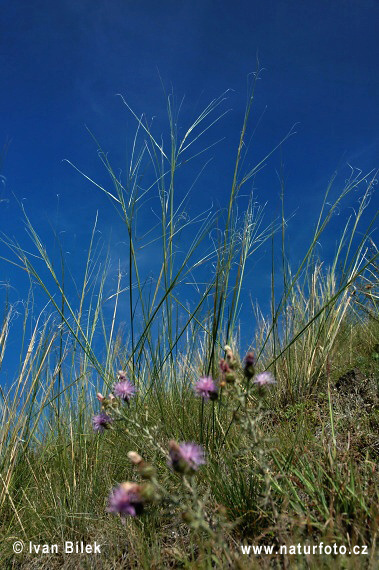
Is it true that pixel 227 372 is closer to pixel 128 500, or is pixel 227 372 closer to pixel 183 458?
pixel 183 458

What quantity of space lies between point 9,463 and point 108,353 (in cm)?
88

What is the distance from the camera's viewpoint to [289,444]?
2.02 m

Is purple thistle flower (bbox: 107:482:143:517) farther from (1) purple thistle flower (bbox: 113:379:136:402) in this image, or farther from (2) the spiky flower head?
(1) purple thistle flower (bbox: 113:379:136:402)

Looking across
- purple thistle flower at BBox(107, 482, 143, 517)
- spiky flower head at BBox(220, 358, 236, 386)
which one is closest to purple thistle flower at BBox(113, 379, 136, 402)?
spiky flower head at BBox(220, 358, 236, 386)

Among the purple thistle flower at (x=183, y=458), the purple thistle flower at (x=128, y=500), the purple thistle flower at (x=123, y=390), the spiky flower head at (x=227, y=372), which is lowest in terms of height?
the purple thistle flower at (x=128, y=500)

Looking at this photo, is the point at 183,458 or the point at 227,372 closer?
the point at 183,458

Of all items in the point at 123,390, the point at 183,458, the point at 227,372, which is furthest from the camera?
the point at 123,390

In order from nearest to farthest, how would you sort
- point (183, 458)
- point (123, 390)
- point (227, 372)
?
point (183, 458) → point (227, 372) → point (123, 390)

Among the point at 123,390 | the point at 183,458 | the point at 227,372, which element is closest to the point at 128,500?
the point at 183,458

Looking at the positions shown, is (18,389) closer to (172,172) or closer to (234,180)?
(172,172)

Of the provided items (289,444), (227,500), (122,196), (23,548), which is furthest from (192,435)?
(122,196)

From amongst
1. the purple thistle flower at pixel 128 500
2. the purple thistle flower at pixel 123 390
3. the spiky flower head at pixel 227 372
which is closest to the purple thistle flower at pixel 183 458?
the purple thistle flower at pixel 128 500

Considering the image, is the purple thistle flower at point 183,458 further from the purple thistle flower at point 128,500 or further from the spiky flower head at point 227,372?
the spiky flower head at point 227,372

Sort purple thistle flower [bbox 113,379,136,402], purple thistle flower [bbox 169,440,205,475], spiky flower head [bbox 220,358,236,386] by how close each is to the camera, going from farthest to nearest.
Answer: purple thistle flower [bbox 113,379,136,402], spiky flower head [bbox 220,358,236,386], purple thistle flower [bbox 169,440,205,475]
